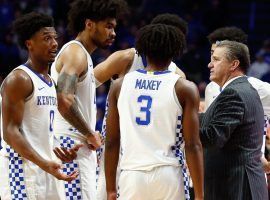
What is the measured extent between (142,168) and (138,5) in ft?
36.5

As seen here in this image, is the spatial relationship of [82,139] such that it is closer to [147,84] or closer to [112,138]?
[112,138]

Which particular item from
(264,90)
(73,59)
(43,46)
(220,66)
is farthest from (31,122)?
(264,90)

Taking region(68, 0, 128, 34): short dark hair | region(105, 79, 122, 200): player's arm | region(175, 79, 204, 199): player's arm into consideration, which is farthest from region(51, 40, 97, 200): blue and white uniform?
region(175, 79, 204, 199): player's arm

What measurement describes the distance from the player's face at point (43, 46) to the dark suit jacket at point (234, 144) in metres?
1.23

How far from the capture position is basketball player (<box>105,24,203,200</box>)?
4688 mm

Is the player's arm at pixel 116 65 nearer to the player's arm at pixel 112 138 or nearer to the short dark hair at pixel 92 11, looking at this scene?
the short dark hair at pixel 92 11

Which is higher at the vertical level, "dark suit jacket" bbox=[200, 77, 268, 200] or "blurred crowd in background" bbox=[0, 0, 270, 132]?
"blurred crowd in background" bbox=[0, 0, 270, 132]

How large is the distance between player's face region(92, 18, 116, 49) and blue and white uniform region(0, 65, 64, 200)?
78cm

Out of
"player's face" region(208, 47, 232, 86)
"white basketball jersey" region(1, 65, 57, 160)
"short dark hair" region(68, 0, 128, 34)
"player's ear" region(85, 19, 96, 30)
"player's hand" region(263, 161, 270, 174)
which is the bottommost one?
"player's hand" region(263, 161, 270, 174)

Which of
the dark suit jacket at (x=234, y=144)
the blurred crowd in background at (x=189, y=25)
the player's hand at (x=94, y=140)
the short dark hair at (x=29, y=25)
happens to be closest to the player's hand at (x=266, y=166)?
the dark suit jacket at (x=234, y=144)

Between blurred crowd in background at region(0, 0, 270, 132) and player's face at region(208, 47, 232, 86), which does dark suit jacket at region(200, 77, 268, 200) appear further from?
blurred crowd in background at region(0, 0, 270, 132)

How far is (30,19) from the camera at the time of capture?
5484mm

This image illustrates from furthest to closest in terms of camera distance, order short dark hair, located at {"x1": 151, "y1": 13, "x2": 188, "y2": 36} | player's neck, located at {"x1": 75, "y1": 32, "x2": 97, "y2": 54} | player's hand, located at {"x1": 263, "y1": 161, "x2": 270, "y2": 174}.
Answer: short dark hair, located at {"x1": 151, "y1": 13, "x2": 188, "y2": 36} < player's neck, located at {"x1": 75, "y1": 32, "x2": 97, "y2": 54} < player's hand, located at {"x1": 263, "y1": 161, "x2": 270, "y2": 174}

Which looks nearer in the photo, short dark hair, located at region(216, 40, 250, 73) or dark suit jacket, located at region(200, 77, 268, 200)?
dark suit jacket, located at region(200, 77, 268, 200)
